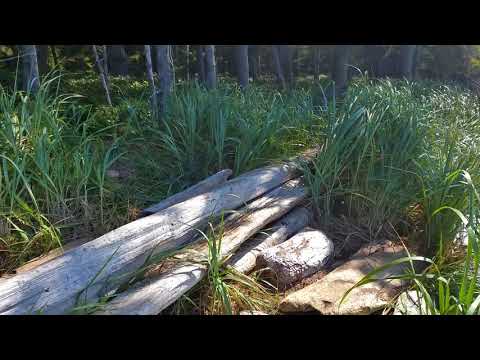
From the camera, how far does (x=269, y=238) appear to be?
287cm

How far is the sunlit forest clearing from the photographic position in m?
2.10

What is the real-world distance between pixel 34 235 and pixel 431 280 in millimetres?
2296

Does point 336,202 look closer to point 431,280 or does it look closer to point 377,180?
point 377,180

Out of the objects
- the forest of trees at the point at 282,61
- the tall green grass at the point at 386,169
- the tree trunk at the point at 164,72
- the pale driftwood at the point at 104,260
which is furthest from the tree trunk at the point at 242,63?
the pale driftwood at the point at 104,260

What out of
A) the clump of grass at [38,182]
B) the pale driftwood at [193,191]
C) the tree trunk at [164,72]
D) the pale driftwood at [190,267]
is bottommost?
the pale driftwood at [190,267]

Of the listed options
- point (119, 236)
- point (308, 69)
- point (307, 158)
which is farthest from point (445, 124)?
point (308, 69)

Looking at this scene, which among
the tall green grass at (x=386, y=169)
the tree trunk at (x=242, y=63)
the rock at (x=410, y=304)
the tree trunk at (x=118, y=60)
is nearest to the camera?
the rock at (x=410, y=304)

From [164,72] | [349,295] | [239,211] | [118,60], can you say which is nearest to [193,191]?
[239,211]

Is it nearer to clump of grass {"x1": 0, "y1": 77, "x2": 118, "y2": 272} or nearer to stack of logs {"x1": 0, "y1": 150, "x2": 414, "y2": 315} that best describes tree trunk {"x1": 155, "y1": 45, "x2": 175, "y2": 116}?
clump of grass {"x1": 0, "y1": 77, "x2": 118, "y2": 272}

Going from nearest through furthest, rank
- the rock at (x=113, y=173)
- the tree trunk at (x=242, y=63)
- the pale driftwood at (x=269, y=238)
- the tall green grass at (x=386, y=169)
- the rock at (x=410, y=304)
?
the rock at (x=410, y=304) → the pale driftwood at (x=269, y=238) → the tall green grass at (x=386, y=169) → the rock at (x=113, y=173) → the tree trunk at (x=242, y=63)

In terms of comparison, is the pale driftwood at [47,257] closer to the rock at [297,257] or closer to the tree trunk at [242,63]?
the rock at [297,257]

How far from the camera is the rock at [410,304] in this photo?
207cm

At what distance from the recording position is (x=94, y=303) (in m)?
1.93

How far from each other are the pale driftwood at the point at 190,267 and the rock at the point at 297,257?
0.66ft
